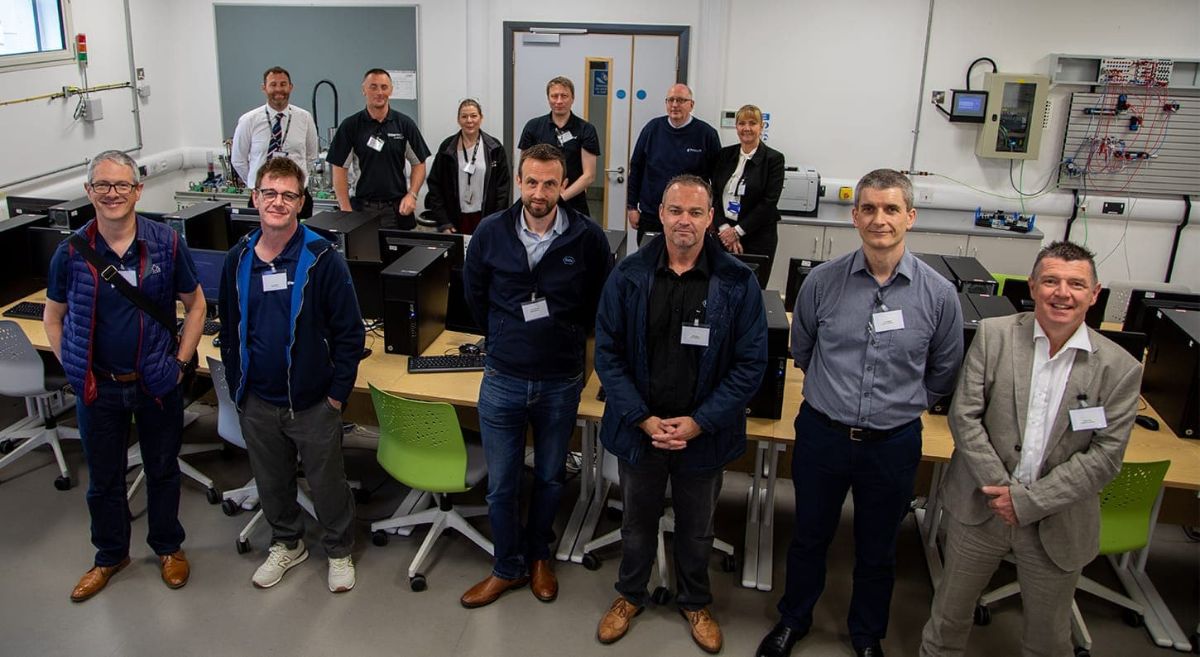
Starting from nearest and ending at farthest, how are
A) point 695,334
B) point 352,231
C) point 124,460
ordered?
point 695,334 → point 124,460 → point 352,231

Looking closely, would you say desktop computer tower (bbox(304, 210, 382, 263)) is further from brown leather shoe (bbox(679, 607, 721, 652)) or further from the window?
the window

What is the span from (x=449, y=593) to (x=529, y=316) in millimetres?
1157

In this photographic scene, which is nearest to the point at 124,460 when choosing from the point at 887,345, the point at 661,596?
the point at 661,596

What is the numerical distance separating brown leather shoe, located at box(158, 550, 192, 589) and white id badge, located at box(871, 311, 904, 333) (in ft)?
8.75

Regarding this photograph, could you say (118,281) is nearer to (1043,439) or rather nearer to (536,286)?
(536,286)

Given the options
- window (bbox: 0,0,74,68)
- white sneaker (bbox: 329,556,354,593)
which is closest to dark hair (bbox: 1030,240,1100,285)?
white sneaker (bbox: 329,556,354,593)

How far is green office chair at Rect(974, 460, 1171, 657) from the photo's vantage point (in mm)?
2947

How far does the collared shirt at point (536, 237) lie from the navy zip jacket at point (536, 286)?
0.02 metres

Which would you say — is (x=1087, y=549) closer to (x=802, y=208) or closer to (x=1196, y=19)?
(x=802, y=208)

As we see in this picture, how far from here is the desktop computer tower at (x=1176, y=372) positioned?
3256mm

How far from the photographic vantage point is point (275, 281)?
2.94 metres

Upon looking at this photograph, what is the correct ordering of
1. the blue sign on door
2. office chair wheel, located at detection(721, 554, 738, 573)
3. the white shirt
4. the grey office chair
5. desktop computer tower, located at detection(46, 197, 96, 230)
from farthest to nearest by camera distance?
the blue sign on door < the white shirt < desktop computer tower, located at detection(46, 197, 96, 230) < the grey office chair < office chair wheel, located at detection(721, 554, 738, 573)

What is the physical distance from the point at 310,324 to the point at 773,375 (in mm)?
1607

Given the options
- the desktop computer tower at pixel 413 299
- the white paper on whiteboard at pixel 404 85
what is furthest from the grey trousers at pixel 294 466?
the white paper on whiteboard at pixel 404 85
